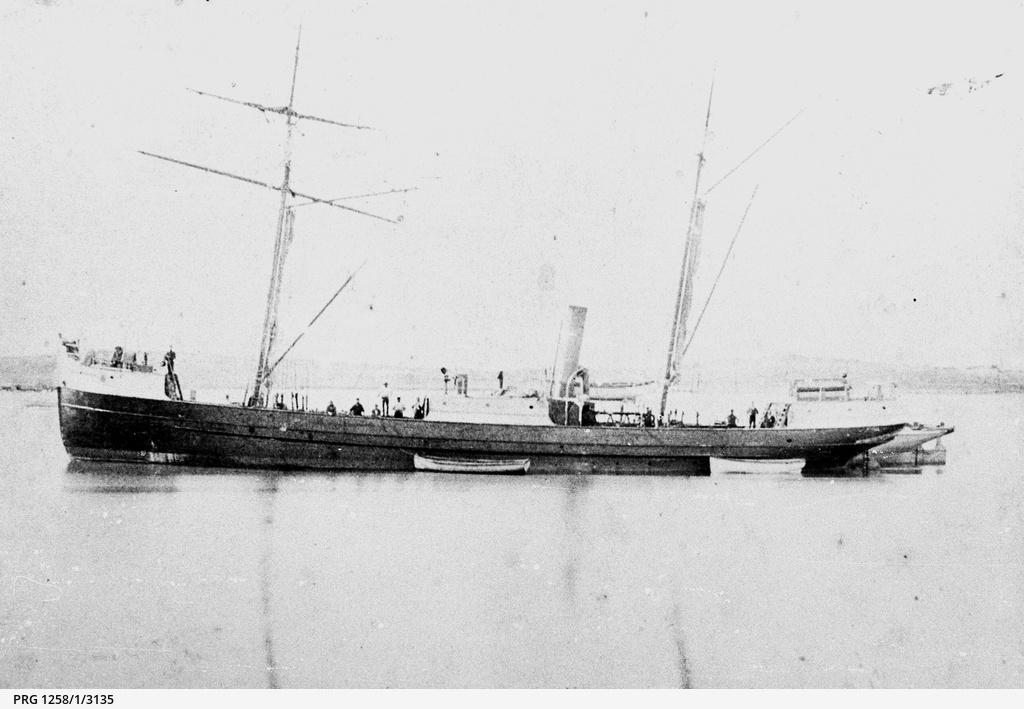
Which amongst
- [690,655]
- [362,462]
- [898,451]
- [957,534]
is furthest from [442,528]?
[898,451]

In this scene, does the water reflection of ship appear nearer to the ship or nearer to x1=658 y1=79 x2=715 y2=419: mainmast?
the ship

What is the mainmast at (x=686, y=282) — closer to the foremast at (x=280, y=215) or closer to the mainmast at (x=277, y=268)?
the foremast at (x=280, y=215)

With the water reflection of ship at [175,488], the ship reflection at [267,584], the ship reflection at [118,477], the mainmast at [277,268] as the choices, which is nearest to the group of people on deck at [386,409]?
the water reflection of ship at [175,488]

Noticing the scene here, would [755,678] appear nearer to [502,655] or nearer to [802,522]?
[502,655]

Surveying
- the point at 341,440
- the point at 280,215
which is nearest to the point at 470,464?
the point at 341,440

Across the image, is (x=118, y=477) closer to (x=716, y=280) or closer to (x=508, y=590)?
(x=508, y=590)
